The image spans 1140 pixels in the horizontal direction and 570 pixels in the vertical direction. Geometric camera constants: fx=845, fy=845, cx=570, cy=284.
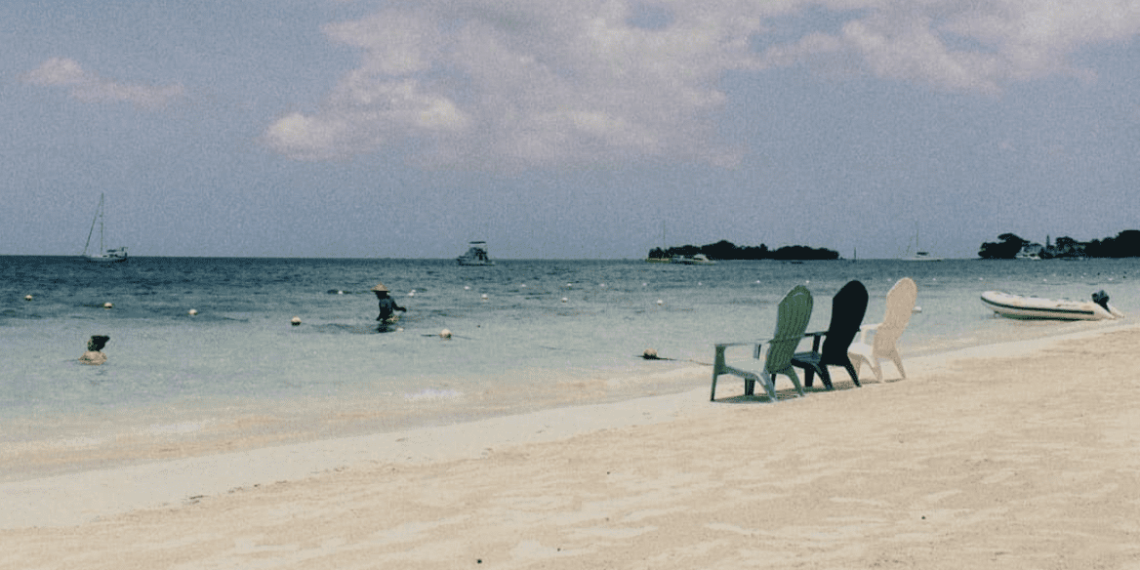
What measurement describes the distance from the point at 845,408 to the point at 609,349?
1018 centimetres

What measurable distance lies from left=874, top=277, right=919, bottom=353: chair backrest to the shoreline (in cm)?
63

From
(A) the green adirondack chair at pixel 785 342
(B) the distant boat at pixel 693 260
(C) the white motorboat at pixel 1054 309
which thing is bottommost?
(C) the white motorboat at pixel 1054 309

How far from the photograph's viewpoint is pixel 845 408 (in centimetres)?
842

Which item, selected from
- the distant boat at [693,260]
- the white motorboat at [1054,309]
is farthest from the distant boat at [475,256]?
the white motorboat at [1054,309]

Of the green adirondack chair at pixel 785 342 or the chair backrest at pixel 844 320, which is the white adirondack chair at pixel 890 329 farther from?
the green adirondack chair at pixel 785 342

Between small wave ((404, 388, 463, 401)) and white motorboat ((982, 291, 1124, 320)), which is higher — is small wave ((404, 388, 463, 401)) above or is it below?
below

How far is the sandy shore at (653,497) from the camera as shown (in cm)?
374

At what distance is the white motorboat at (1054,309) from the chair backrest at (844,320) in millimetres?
17741

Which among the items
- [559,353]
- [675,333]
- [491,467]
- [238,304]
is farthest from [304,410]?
[238,304]

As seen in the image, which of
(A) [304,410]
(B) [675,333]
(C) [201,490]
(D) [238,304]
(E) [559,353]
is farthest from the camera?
(D) [238,304]

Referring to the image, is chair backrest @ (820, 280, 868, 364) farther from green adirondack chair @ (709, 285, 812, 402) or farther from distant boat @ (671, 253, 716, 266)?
distant boat @ (671, 253, 716, 266)

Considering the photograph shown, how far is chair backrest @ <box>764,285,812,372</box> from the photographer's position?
31.8 ft

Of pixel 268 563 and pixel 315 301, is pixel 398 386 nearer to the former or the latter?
pixel 268 563

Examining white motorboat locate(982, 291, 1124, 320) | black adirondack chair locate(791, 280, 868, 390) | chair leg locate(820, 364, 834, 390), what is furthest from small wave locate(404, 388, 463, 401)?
white motorboat locate(982, 291, 1124, 320)
